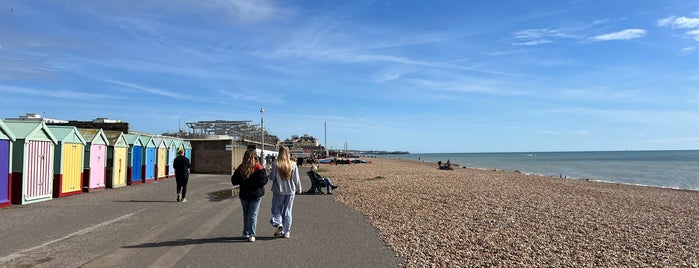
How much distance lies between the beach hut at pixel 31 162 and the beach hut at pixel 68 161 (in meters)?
0.52

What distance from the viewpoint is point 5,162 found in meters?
11.6

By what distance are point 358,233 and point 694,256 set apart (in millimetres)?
5459

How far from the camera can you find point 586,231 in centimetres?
1009

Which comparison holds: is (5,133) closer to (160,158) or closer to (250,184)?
(250,184)

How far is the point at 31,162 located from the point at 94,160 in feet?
13.0

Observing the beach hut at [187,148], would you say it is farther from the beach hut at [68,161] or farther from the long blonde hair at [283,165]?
the long blonde hair at [283,165]

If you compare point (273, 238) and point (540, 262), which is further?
point (273, 238)

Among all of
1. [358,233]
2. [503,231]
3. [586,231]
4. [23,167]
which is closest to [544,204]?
[586,231]

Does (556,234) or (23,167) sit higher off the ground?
(23,167)

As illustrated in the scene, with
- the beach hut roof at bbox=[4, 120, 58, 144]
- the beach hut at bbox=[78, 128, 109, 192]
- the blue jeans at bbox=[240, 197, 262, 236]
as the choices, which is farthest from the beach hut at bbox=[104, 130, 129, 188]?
the blue jeans at bbox=[240, 197, 262, 236]

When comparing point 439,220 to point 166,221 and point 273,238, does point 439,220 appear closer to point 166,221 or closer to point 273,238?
point 273,238

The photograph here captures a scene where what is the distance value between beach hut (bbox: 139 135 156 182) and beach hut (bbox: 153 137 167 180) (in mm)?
452

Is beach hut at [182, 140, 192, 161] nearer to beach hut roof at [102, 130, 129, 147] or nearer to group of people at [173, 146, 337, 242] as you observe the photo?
beach hut roof at [102, 130, 129, 147]

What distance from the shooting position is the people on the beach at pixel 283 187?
7.69m
